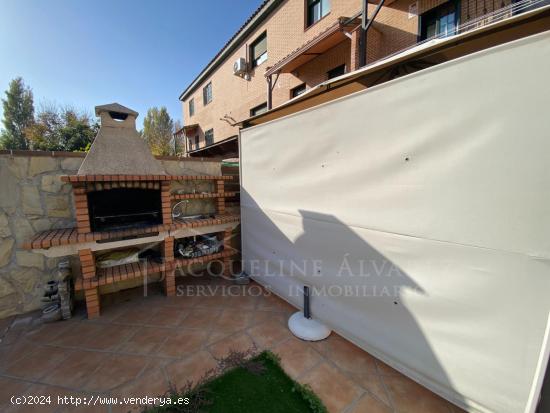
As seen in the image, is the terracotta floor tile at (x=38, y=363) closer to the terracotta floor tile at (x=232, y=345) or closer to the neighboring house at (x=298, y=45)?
the terracotta floor tile at (x=232, y=345)

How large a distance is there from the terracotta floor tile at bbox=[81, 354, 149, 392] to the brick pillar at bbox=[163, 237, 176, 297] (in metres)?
1.11

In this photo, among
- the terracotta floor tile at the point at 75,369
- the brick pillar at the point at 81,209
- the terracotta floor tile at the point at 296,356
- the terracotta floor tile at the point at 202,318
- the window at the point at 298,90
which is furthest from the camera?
the window at the point at 298,90

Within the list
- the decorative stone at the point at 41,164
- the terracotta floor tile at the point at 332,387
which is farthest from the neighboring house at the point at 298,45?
the decorative stone at the point at 41,164

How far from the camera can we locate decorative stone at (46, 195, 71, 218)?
110 inches

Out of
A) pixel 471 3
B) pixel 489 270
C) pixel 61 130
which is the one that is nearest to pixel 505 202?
pixel 489 270

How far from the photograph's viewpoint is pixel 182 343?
7.63ft

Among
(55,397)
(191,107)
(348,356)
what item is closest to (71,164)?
(55,397)

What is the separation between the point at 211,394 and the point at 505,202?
7.78 feet

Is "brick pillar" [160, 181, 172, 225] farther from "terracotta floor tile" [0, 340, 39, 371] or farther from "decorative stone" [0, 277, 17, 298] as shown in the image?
"decorative stone" [0, 277, 17, 298]

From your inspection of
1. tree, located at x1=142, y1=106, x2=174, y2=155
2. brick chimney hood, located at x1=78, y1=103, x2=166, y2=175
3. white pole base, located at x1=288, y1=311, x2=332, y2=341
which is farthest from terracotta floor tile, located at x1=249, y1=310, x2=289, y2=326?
tree, located at x1=142, y1=106, x2=174, y2=155

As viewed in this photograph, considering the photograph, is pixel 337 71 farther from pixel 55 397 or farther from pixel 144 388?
pixel 55 397

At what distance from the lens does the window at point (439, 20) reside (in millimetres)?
4074

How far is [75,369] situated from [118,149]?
7.85 feet

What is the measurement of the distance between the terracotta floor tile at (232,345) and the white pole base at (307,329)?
0.49 m
